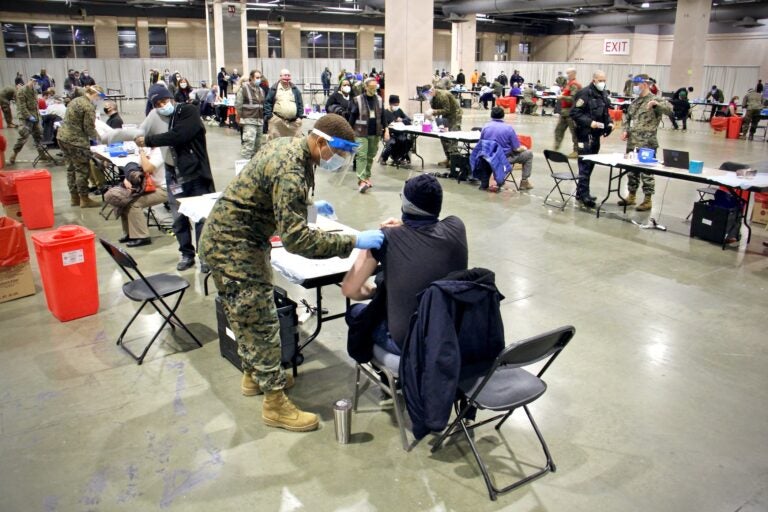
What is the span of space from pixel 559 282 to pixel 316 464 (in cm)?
322

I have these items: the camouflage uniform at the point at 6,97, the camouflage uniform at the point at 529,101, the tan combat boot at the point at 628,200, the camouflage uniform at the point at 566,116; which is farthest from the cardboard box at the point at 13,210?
the camouflage uniform at the point at 529,101

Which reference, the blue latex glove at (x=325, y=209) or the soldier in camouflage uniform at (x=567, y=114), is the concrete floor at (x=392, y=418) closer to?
the blue latex glove at (x=325, y=209)

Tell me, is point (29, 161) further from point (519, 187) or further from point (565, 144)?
point (565, 144)

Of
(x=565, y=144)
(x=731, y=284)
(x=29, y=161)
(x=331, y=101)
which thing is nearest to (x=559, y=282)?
(x=731, y=284)

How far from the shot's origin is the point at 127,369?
153 inches

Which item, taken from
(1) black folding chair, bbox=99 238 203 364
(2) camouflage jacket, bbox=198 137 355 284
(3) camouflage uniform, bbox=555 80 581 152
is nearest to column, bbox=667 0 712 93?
(3) camouflage uniform, bbox=555 80 581 152

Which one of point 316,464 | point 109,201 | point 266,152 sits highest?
point 266,152

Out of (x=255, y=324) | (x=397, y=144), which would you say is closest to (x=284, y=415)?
(x=255, y=324)

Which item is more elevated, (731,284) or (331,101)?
(331,101)

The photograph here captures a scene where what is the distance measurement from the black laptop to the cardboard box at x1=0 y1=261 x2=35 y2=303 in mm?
6507

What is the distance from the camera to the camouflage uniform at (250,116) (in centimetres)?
1008

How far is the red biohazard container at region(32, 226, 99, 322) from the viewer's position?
4.40 metres

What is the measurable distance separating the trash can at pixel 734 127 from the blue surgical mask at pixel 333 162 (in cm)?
1604

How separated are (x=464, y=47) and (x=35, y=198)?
23.7m
